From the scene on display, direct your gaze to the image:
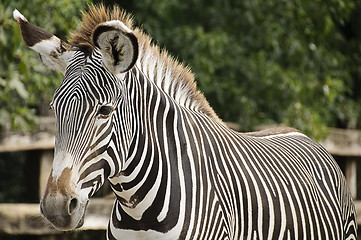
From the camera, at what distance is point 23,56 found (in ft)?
19.9


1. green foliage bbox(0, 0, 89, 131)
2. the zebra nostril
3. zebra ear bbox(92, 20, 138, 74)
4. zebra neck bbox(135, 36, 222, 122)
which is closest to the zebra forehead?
zebra ear bbox(92, 20, 138, 74)

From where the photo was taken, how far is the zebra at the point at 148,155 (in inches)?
119

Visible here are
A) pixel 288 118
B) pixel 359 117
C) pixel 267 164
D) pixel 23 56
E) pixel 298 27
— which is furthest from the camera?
pixel 359 117

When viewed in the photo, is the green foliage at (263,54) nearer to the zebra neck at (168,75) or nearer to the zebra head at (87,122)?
the zebra neck at (168,75)

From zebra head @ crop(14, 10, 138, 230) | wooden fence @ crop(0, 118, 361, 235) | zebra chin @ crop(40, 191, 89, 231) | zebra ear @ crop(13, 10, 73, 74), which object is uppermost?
zebra ear @ crop(13, 10, 73, 74)

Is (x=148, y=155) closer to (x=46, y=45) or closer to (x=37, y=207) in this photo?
(x=46, y=45)

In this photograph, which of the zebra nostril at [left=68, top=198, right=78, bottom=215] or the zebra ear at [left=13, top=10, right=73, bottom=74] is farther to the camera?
the zebra ear at [left=13, top=10, right=73, bottom=74]

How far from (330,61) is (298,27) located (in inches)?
32.8

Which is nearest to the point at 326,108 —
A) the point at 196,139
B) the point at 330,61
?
the point at 330,61

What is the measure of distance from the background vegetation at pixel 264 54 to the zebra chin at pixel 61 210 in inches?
192

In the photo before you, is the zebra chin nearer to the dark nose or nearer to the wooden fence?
the dark nose

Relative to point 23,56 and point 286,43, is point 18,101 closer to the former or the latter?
point 23,56

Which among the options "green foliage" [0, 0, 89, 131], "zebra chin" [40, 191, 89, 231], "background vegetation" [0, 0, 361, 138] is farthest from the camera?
"background vegetation" [0, 0, 361, 138]

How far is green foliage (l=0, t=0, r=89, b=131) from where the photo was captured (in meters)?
5.95
